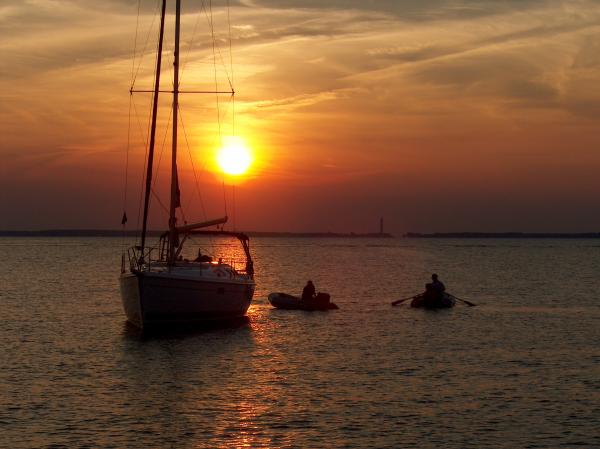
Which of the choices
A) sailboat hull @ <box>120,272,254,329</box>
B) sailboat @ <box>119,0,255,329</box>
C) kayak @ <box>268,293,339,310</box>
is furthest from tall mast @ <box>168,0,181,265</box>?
kayak @ <box>268,293,339,310</box>

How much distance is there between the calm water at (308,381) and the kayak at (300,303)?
1550mm

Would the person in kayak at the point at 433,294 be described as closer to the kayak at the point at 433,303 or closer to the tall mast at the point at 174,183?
the kayak at the point at 433,303

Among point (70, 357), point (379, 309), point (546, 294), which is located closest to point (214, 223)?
point (70, 357)

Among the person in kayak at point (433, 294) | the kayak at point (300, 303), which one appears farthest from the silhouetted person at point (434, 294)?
the kayak at point (300, 303)

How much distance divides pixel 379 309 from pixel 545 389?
32267 mm

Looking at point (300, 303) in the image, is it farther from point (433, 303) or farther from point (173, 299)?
point (173, 299)

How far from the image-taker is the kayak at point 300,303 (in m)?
59.8

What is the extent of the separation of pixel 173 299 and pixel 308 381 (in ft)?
44.1

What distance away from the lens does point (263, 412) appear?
27062mm

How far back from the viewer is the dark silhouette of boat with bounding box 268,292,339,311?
59812mm

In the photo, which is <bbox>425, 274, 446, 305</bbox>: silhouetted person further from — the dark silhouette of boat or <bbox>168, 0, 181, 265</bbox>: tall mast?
<bbox>168, 0, 181, 265</bbox>: tall mast

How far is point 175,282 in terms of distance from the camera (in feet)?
142

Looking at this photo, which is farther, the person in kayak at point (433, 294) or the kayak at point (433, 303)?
the kayak at point (433, 303)

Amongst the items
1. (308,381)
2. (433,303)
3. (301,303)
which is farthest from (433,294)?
(308,381)
